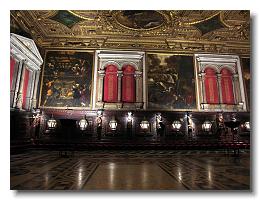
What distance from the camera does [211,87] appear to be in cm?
927

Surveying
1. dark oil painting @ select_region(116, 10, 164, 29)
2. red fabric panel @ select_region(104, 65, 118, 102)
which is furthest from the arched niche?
dark oil painting @ select_region(116, 10, 164, 29)

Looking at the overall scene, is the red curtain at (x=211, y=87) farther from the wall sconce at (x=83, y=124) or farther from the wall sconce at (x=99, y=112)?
the wall sconce at (x=83, y=124)

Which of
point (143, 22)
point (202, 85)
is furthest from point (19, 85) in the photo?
point (202, 85)

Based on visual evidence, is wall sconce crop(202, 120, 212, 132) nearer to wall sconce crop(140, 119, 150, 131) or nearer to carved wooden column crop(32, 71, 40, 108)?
wall sconce crop(140, 119, 150, 131)

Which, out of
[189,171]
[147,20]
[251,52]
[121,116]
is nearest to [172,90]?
[121,116]

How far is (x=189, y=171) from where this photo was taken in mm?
3752

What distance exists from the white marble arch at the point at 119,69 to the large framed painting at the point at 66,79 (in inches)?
11.6

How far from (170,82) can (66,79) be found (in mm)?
4392

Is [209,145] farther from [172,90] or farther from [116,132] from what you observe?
[116,132]

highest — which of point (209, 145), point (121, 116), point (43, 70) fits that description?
point (43, 70)

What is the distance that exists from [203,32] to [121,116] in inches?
182

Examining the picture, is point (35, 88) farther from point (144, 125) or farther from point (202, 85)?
point (202, 85)

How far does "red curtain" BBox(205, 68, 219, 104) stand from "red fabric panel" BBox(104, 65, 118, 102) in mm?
3974
